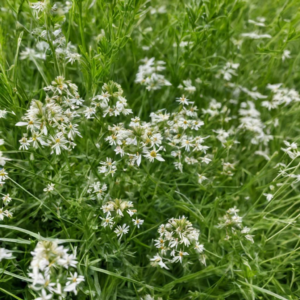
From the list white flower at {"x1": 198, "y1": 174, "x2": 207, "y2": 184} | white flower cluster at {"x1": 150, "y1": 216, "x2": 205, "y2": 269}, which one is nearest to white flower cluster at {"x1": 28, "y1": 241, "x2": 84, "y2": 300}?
white flower cluster at {"x1": 150, "y1": 216, "x2": 205, "y2": 269}

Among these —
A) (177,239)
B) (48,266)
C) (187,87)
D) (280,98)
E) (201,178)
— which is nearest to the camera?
(48,266)

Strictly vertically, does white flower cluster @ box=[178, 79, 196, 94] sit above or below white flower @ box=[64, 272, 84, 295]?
above

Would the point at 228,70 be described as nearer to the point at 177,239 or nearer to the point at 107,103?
the point at 107,103

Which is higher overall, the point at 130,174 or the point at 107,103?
the point at 107,103

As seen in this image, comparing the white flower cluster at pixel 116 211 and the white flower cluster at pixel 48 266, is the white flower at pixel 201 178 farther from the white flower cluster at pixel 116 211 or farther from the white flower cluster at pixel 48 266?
the white flower cluster at pixel 48 266

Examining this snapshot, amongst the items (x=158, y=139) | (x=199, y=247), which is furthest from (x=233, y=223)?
(x=158, y=139)

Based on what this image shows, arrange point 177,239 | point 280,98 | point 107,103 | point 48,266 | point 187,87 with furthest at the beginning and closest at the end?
point 280,98, point 187,87, point 107,103, point 177,239, point 48,266

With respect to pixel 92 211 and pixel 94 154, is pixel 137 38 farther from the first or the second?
pixel 92 211

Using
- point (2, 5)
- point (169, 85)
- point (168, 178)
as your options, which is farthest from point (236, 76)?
point (2, 5)

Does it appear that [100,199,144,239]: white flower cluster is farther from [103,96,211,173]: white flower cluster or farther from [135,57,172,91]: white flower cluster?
[135,57,172,91]: white flower cluster
